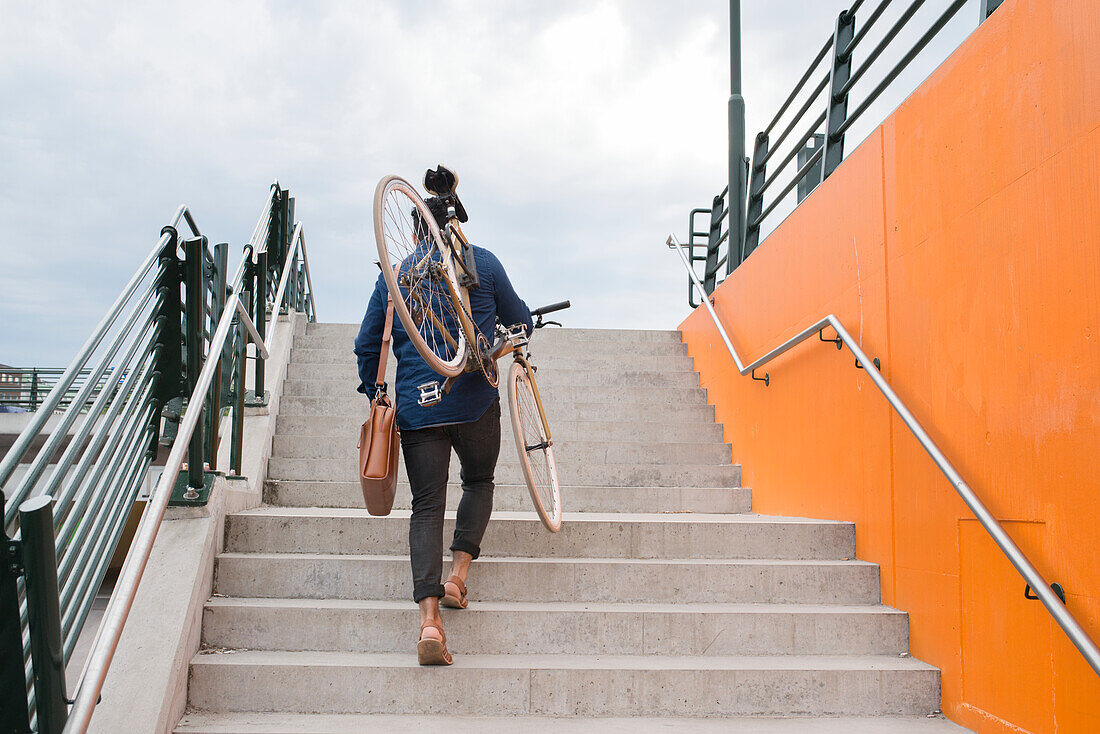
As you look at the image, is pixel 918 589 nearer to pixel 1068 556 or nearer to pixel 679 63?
pixel 1068 556

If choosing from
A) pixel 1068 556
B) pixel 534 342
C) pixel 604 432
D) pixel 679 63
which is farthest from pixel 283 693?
pixel 679 63

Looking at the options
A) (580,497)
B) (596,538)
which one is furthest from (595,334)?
(596,538)

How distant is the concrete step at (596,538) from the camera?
11.2 feet

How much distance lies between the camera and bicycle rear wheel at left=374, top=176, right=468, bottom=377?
2.61 metres

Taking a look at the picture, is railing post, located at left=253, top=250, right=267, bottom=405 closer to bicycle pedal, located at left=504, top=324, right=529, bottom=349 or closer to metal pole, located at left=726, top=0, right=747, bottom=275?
bicycle pedal, located at left=504, top=324, right=529, bottom=349

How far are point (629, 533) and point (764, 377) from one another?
1.63m

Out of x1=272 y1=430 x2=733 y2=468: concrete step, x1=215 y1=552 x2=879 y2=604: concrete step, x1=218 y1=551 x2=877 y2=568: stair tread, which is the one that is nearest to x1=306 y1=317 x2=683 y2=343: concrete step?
x1=272 y1=430 x2=733 y2=468: concrete step

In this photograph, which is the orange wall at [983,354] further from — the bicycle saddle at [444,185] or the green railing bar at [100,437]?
the green railing bar at [100,437]

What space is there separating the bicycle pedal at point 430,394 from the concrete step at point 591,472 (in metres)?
1.92

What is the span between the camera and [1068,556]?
214 centimetres

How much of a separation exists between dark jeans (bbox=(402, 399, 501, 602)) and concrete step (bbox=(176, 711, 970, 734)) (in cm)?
40

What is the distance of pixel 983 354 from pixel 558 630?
1737 millimetres

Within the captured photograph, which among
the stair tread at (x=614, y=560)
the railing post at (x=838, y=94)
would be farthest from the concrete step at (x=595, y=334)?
the stair tread at (x=614, y=560)

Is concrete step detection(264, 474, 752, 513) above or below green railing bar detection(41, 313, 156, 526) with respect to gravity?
below
